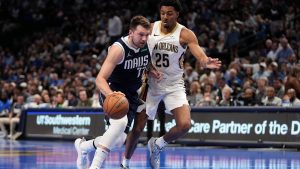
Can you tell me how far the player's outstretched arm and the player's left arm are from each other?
1220 millimetres

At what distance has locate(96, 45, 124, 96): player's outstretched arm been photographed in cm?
867

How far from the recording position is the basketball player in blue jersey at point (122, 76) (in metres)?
8.69

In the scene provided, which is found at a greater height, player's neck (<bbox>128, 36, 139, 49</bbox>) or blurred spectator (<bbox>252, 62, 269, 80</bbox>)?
player's neck (<bbox>128, 36, 139, 49</bbox>)

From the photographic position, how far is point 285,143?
1580 cm

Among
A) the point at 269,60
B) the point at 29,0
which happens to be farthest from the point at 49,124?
the point at 29,0

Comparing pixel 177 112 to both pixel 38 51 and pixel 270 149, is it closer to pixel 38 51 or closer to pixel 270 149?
pixel 270 149

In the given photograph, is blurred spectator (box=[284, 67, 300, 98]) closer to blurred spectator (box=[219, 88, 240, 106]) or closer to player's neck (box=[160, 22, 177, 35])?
blurred spectator (box=[219, 88, 240, 106])

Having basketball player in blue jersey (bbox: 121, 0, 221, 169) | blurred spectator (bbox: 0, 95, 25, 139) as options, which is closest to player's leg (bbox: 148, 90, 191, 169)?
basketball player in blue jersey (bbox: 121, 0, 221, 169)

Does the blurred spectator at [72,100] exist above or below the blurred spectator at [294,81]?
below

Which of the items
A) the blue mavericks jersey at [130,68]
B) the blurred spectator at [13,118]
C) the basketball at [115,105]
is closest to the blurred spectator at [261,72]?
the blurred spectator at [13,118]

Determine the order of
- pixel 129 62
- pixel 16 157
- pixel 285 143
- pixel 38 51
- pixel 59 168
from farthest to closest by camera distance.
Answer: pixel 38 51 < pixel 285 143 < pixel 16 157 < pixel 59 168 < pixel 129 62

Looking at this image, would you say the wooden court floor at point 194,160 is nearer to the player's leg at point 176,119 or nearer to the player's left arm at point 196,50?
the player's leg at point 176,119

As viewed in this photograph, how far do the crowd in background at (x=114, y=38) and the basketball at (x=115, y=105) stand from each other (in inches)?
330

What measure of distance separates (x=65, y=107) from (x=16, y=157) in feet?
23.5
